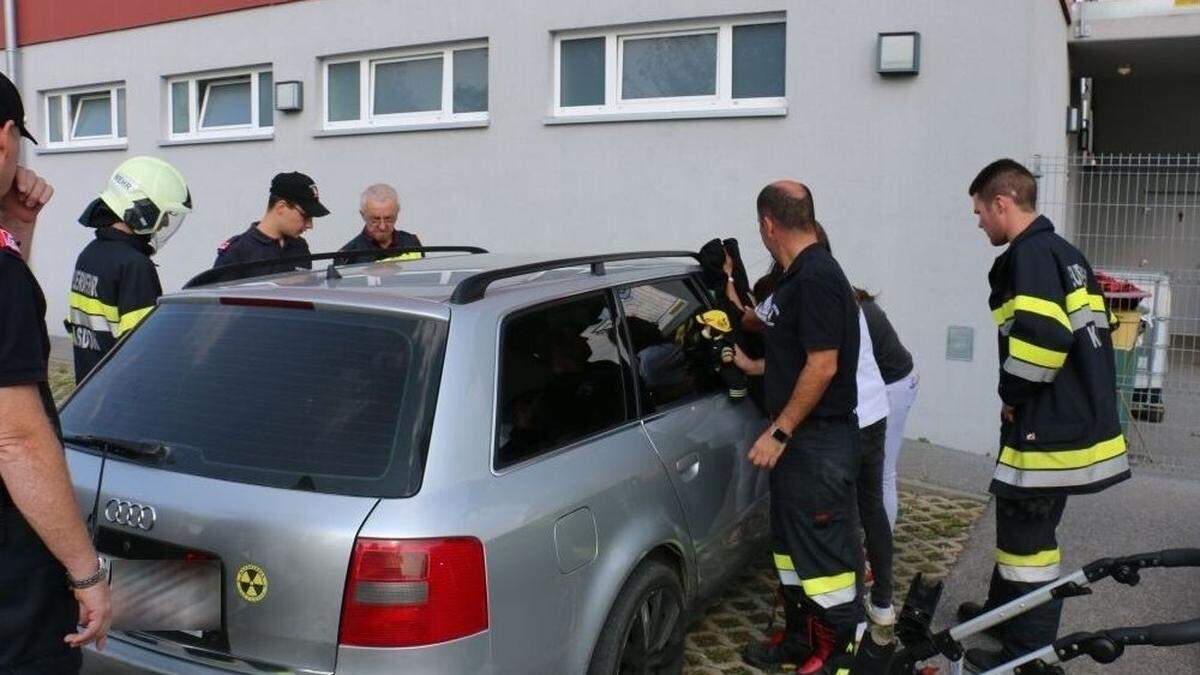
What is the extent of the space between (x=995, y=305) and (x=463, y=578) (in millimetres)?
2369

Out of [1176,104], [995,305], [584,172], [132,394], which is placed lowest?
[132,394]

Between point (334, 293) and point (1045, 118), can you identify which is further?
point (1045, 118)

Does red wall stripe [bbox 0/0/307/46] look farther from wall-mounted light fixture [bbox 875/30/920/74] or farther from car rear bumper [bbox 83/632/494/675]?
car rear bumper [bbox 83/632/494/675]

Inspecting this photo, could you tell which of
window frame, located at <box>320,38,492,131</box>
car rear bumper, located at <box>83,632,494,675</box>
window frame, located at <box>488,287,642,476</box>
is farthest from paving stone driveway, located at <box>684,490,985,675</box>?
window frame, located at <box>320,38,492,131</box>

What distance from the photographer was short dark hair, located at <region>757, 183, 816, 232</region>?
11.8 feet

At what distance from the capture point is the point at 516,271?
3.10 m

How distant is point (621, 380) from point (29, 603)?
1800mm

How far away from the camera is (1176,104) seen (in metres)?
13.2

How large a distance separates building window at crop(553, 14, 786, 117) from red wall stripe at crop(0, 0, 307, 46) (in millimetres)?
3400

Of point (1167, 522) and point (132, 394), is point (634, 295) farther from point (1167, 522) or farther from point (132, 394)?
point (1167, 522)

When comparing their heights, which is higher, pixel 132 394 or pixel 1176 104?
pixel 1176 104

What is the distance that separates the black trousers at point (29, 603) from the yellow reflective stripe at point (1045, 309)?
9.86 feet

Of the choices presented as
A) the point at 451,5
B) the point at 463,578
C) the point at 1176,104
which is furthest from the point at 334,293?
the point at 1176,104

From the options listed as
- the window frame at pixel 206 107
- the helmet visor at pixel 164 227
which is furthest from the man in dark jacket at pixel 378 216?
the window frame at pixel 206 107
